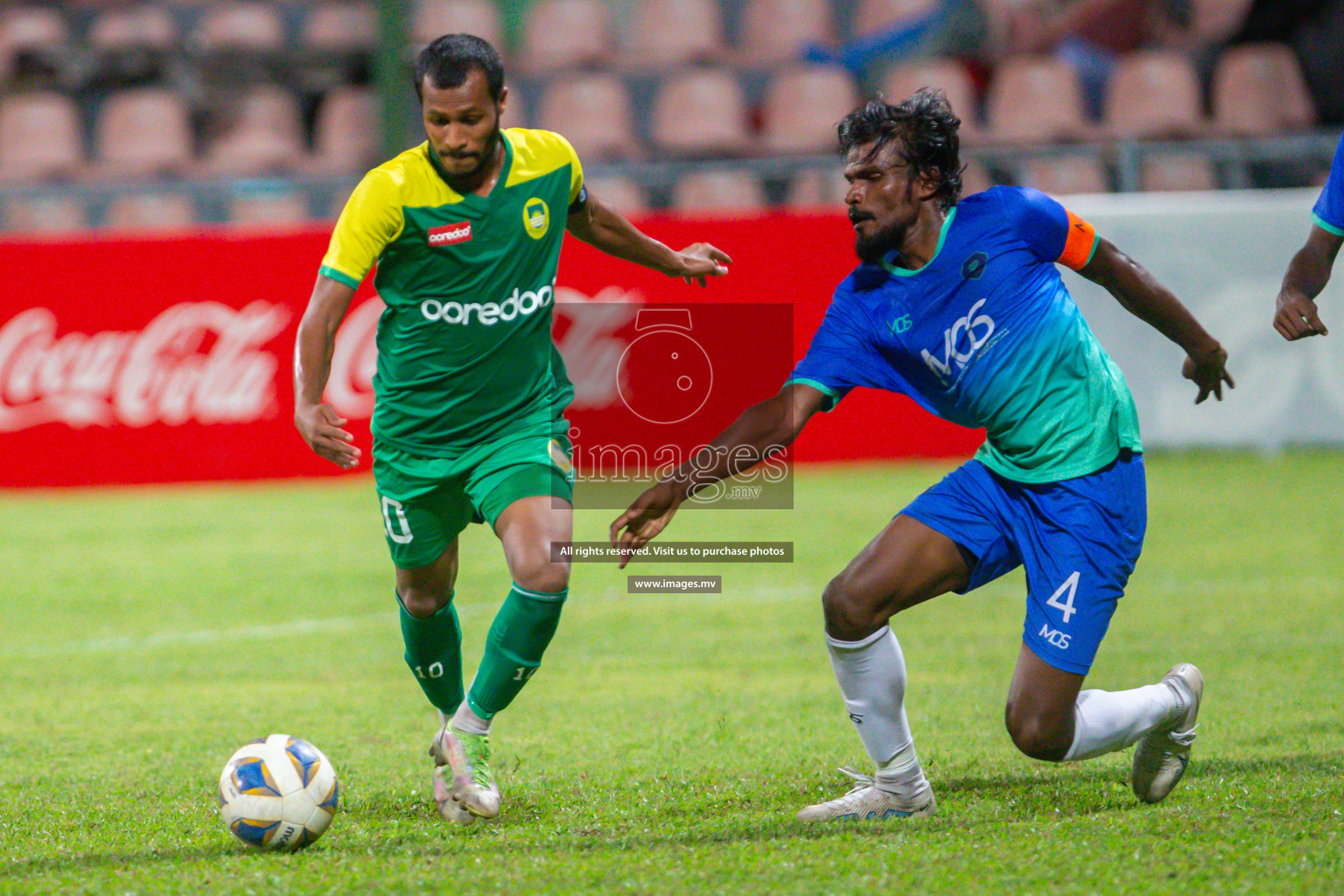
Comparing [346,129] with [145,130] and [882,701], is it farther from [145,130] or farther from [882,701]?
[882,701]

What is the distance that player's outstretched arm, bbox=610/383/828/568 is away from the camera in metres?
4.02

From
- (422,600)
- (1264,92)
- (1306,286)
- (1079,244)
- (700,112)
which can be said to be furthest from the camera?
(700,112)

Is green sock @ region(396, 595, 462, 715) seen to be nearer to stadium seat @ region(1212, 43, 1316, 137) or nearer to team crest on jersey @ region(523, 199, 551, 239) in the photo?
team crest on jersey @ region(523, 199, 551, 239)

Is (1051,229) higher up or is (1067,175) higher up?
(1051,229)

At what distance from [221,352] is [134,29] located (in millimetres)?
6217

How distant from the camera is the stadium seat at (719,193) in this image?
12.5 meters

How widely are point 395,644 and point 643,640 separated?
116 centimetres

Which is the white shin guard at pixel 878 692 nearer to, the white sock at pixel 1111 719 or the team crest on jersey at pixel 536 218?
the white sock at pixel 1111 719

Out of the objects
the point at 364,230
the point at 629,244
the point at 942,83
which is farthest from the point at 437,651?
the point at 942,83

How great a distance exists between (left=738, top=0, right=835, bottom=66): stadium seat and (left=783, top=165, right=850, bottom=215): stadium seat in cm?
409

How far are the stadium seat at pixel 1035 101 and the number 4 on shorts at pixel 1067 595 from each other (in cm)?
1090

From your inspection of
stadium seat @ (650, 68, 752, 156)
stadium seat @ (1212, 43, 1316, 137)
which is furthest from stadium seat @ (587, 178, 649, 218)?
stadium seat @ (1212, 43, 1316, 137)

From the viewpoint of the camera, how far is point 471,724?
4.32 meters

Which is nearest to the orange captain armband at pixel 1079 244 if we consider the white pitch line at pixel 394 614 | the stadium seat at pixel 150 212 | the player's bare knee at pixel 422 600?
the player's bare knee at pixel 422 600
